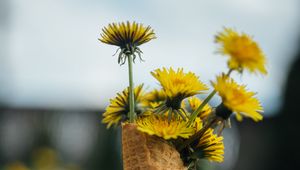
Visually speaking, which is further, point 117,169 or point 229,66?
point 117,169

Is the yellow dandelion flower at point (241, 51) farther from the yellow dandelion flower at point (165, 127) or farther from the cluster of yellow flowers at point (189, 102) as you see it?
the yellow dandelion flower at point (165, 127)

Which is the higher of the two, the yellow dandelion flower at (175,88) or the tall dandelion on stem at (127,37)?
the tall dandelion on stem at (127,37)

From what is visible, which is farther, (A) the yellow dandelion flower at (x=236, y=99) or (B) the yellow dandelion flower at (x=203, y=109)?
(B) the yellow dandelion flower at (x=203, y=109)

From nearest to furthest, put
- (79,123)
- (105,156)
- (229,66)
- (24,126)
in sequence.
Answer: (229,66) < (105,156) < (79,123) < (24,126)

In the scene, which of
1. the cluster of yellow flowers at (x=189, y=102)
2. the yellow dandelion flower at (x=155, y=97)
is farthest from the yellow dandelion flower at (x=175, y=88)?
the yellow dandelion flower at (x=155, y=97)

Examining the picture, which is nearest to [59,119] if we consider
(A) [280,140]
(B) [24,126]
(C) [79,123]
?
(C) [79,123]

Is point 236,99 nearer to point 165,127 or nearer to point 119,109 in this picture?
point 165,127

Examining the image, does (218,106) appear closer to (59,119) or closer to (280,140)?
(280,140)

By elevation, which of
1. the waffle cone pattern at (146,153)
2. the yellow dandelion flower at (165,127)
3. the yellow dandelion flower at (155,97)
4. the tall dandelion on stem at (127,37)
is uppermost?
the tall dandelion on stem at (127,37)
